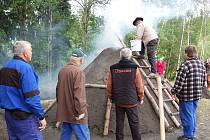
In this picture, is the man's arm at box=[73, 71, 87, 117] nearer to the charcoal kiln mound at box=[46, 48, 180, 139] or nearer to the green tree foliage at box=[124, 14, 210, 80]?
the charcoal kiln mound at box=[46, 48, 180, 139]

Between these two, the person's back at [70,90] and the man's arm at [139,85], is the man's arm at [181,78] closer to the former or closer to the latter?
the man's arm at [139,85]

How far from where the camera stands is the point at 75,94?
5.25 m

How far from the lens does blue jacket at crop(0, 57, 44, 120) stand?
4.38m

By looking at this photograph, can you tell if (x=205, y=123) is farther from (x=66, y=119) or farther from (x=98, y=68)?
(x=66, y=119)

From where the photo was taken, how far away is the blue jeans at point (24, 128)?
4.52 meters

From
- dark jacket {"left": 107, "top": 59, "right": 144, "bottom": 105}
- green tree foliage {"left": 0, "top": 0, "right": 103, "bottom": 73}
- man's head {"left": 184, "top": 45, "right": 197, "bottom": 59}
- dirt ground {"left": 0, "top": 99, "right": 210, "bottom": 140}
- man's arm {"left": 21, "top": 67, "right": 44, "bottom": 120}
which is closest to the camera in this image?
man's arm {"left": 21, "top": 67, "right": 44, "bottom": 120}

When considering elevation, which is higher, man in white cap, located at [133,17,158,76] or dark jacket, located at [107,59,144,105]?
man in white cap, located at [133,17,158,76]

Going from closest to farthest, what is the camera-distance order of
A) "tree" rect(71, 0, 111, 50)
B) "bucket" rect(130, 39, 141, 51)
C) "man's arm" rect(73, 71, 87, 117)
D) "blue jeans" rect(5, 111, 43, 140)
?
"blue jeans" rect(5, 111, 43, 140) → "man's arm" rect(73, 71, 87, 117) → "bucket" rect(130, 39, 141, 51) → "tree" rect(71, 0, 111, 50)

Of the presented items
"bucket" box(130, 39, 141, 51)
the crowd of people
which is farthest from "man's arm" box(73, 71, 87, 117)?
"bucket" box(130, 39, 141, 51)

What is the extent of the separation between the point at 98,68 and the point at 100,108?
4.41ft

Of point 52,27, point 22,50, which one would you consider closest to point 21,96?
point 22,50

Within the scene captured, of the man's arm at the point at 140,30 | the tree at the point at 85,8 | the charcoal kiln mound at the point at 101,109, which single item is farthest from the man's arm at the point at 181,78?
the tree at the point at 85,8

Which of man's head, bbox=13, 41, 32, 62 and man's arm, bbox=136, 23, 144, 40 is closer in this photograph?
man's head, bbox=13, 41, 32, 62

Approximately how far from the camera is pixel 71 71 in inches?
210
